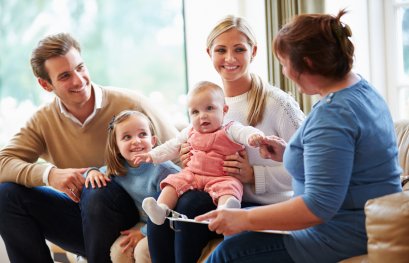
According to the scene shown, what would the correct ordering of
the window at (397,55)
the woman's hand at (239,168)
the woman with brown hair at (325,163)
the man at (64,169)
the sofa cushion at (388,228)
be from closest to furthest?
the sofa cushion at (388,228)
the woman with brown hair at (325,163)
the woman's hand at (239,168)
the man at (64,169)
the window at (397,55)

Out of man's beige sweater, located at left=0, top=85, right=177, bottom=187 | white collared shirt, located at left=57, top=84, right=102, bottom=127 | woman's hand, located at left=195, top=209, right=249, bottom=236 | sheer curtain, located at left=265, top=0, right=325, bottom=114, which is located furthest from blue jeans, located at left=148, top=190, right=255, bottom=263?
sheer curtain, located at left=265, top=0, right=325, bottom=114

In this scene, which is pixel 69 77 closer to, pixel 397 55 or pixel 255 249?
pixel 255 249

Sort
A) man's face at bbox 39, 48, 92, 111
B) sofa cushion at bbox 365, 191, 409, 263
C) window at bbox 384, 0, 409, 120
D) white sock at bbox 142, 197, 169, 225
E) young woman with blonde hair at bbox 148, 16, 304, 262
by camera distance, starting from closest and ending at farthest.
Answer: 1. sofa cushion at bbox 365, 191, 409, 263
2. white sock at bbox 142, 197, 169, 225
3. young woman with blonde hair at bbox 148, 16, 304, 262
4. man's face at bbox 39, 48, 92, 111
5. window at bbox 384, 0, 409, 120

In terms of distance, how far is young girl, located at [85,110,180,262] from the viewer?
2646mm

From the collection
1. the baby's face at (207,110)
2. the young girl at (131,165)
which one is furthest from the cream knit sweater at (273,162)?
the young girl at (131,165)


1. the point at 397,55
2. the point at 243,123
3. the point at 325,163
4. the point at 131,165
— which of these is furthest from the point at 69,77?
the point at 397,55

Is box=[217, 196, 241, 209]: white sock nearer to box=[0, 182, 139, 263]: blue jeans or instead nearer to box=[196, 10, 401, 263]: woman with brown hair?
box=[196, 10, 401, 263]: woman with brown hair

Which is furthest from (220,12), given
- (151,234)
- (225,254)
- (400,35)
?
(225,254)

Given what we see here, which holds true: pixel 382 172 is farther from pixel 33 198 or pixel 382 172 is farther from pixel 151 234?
pixel 33 198

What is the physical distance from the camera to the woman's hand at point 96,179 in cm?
265

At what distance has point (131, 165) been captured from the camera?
2.72 meters

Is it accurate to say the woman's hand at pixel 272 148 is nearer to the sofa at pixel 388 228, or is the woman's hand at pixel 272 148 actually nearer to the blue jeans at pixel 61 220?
the sofa at pixel 388 228

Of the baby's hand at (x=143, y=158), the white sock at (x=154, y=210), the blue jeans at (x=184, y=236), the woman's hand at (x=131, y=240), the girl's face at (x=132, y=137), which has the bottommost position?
the woman's hand at (x=131, y=240)

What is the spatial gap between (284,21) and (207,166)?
5.93 feet
